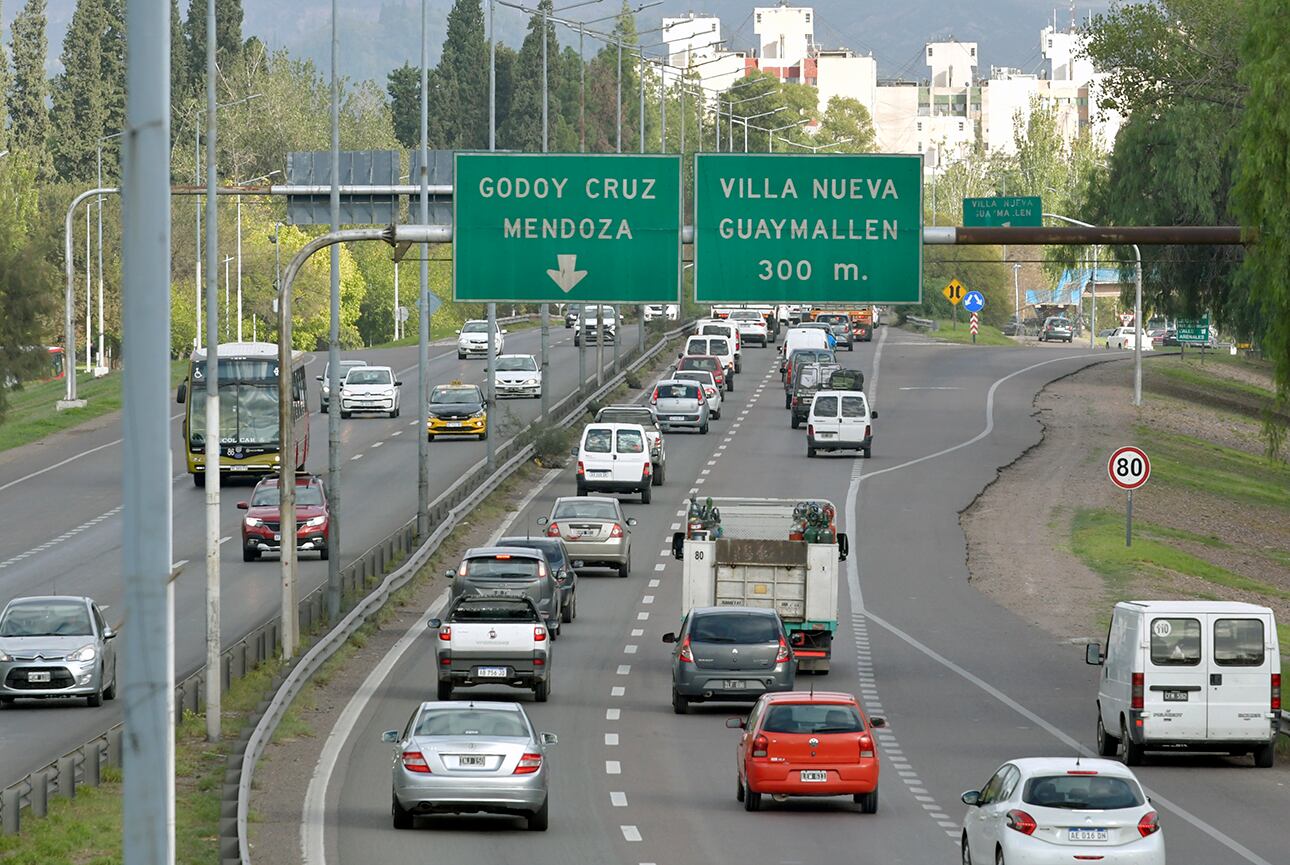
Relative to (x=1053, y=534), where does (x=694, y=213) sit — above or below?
above

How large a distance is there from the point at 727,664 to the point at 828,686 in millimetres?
3321

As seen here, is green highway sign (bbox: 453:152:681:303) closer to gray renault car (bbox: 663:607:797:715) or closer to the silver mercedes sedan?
the silver mercedes sedan

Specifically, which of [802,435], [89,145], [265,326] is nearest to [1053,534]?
[802,435]

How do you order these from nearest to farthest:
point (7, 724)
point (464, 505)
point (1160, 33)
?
point (7, 724) → point (464, 505) → point (1160, 33)

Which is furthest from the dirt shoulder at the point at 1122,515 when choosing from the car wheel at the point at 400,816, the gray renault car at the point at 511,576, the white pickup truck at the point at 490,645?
the car wheel at the point at 400,816

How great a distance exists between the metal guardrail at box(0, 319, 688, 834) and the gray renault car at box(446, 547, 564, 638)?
9.53ft

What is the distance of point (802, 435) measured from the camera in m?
73.1

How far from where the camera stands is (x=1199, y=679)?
89.7 feet

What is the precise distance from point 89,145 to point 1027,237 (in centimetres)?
12360

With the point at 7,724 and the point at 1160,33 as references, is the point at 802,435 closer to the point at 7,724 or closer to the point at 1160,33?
the point at 1160,33

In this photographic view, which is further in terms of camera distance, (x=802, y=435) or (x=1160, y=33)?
(x=802, y=435)

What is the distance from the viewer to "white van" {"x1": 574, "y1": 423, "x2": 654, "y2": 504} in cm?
5681

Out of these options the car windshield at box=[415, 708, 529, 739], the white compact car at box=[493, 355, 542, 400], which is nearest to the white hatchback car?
the car windshield at box=[415, 708, 529, 739]

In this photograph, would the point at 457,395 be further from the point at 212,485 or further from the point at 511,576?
the point at 212,485
